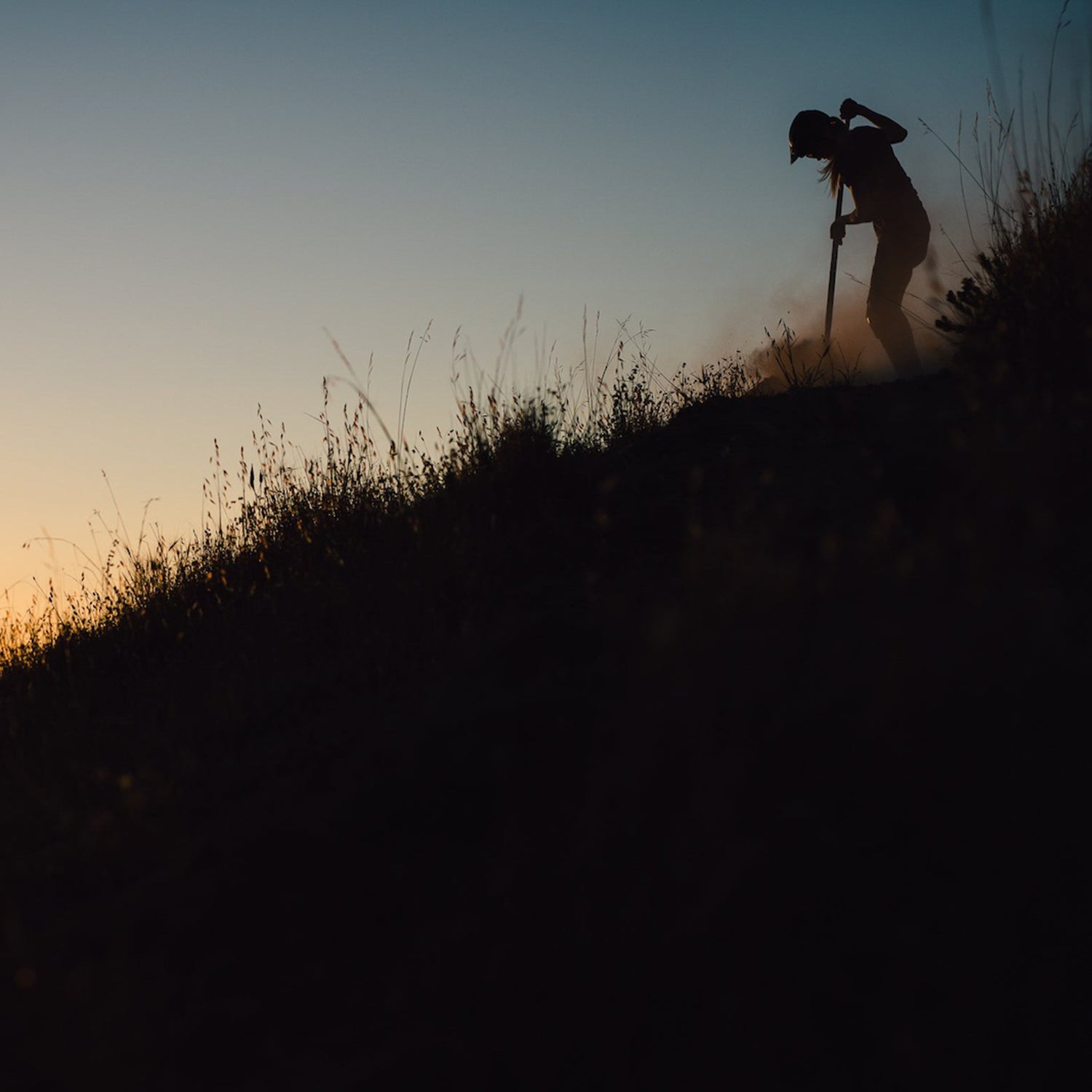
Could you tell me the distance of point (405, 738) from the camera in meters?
2.27

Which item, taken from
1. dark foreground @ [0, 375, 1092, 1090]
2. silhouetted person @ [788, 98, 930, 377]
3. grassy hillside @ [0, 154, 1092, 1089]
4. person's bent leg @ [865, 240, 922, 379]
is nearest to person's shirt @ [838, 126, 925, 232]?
silhouetted person @ [788, 98, 930, 377]

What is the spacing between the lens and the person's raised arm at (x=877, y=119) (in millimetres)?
6699

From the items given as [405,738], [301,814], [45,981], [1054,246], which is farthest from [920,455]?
[45,981]

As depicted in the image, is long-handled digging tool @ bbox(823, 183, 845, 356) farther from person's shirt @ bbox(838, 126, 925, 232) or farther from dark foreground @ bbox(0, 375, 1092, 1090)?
dark foreground @ bbox(0, 375, 1092, 1090)

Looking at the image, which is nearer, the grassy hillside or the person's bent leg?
the grassy hillside

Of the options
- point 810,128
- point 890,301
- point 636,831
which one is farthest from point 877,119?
point 636,831

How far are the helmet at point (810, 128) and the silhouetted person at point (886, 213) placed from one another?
0.06m

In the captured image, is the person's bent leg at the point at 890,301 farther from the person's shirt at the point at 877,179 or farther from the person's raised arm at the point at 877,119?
the person's raised arm at the point at 877,119

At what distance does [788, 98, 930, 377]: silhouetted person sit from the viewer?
6609 millimetres

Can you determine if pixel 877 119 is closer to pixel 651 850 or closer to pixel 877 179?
pixel 877 179

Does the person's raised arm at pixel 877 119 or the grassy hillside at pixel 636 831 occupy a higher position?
the person's raised arm at pixel 877 119

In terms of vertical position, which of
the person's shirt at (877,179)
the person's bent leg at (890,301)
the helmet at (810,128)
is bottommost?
the person's bent leg at (890,301)

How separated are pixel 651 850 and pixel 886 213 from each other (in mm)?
6125

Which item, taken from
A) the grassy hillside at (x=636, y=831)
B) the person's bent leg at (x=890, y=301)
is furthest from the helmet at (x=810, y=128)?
the grassy hillside at (x=636, y=831)
